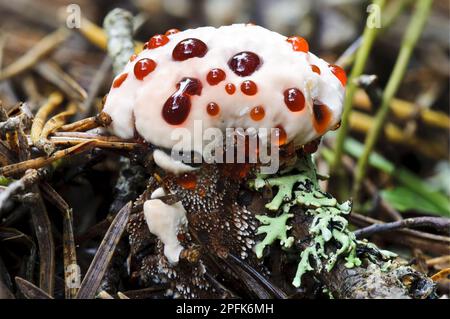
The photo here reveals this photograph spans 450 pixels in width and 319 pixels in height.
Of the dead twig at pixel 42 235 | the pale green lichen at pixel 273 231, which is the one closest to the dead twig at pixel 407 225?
the pale green lichen at pixel 273 231

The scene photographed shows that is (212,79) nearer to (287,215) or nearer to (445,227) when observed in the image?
(287,215)

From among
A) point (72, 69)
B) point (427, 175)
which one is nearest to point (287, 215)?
point (72, 69)

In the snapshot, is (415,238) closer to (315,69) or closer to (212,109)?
(315,69)

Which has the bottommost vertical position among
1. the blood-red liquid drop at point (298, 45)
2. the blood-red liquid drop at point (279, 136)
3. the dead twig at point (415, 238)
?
the dead twig at point (415, 238)

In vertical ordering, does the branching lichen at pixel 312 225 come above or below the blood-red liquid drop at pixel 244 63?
below

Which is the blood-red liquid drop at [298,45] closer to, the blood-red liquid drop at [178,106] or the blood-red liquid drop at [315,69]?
the blood-red liquid drop at [315,69]

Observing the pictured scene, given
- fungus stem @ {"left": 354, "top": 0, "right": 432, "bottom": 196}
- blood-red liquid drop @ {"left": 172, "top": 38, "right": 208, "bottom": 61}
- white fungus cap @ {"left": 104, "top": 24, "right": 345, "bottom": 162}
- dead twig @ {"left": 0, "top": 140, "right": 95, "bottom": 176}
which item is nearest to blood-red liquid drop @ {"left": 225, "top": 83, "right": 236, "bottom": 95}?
white fungus cap @ {"left": 104, "top": 24, "right": 345, "bottom": 162}

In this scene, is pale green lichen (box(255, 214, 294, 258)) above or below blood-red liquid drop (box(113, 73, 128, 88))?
Answer: below

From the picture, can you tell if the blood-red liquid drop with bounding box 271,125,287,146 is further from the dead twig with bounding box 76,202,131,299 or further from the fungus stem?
the fungus stem
